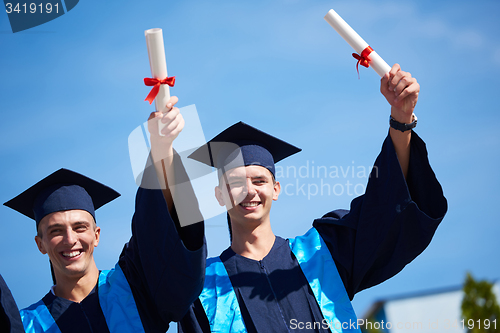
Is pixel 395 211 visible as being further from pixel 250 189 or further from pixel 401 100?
pixel 250 189

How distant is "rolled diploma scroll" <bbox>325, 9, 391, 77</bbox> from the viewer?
385 cm

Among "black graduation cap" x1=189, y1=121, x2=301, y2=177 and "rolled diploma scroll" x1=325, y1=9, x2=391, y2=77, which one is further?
"black graduation cap" x1=189, y1=121, x2=301, y2=177

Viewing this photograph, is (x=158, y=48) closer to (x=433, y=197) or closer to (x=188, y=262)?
(x=188, y=262)

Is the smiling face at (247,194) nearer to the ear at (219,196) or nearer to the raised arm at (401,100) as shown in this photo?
the ear at (219,196)

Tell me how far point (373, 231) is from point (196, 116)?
65.7 inches

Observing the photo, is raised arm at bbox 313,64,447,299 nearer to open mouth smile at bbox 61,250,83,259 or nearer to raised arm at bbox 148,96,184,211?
raised arm at bbox 148,96,184,211

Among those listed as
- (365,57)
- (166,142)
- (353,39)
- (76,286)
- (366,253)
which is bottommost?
(366,253)

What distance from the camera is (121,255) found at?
4.37m

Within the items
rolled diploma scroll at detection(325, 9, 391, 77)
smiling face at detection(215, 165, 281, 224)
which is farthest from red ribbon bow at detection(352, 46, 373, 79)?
smiling face at detection(215, 165, 281, 224)

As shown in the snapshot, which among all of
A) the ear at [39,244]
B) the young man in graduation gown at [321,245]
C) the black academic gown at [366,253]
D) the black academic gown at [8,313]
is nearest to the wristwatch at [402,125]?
the young man in graduation gown at [321,245]

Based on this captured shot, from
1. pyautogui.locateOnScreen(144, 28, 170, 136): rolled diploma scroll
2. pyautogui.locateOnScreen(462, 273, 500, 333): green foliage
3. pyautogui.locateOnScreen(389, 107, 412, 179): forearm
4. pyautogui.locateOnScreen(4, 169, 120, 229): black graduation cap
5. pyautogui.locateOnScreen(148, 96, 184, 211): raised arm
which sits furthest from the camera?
pyautogui.locateOnScreen(462, 273, 500, 333): green foliage

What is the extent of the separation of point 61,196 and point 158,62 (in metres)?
1.88

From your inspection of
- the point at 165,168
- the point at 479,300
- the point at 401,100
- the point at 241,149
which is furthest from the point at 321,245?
the point at 479,300

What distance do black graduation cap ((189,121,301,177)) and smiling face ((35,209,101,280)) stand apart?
1.03 meters
